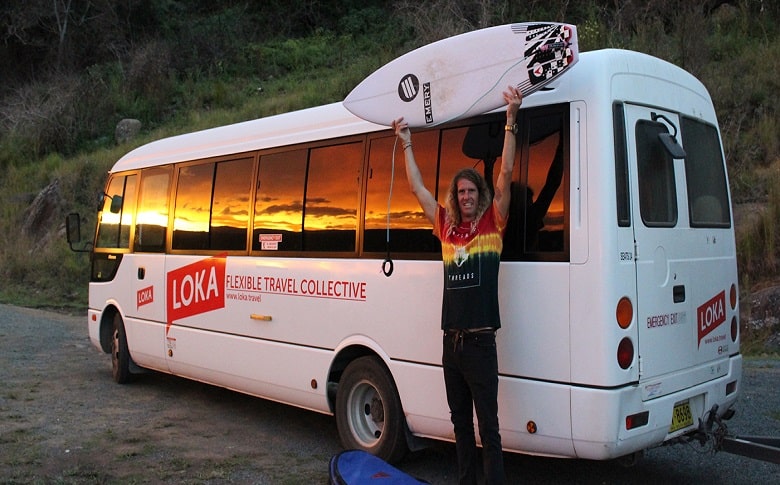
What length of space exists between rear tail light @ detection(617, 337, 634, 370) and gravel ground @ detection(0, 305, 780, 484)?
1.44 m

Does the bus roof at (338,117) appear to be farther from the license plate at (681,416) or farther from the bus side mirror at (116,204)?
the license plate at (681,416)

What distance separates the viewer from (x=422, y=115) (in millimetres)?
5484

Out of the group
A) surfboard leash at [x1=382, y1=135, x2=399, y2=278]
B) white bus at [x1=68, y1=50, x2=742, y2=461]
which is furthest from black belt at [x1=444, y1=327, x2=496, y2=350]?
surfboard leash at [x1=382, y1=135, x2=399, y2=278]

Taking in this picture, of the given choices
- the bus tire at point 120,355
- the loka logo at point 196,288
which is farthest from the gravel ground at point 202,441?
the loka logo at point 196,288

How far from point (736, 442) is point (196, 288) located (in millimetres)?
5036

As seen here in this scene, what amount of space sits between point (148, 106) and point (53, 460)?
920 inches

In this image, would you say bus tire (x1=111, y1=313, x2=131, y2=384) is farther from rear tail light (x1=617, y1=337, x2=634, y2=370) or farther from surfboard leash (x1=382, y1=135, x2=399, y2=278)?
rear tail light (x1=617, y1=337, x2=634, y2=370)

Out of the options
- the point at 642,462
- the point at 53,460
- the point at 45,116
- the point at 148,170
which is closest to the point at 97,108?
the point at 45,116

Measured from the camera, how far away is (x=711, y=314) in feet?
17.9

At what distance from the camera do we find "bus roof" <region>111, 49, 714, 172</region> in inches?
193

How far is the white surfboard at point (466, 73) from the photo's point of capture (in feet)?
15.7

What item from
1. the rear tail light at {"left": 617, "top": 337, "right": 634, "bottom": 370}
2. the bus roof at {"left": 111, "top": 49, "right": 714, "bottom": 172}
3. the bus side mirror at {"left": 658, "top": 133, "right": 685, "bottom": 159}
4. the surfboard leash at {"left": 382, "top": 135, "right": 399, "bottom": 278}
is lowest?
the rear tail light at {"left": 617, "top": 337, "right": 634, "bottom": 370}

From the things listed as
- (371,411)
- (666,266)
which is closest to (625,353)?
(666,266)

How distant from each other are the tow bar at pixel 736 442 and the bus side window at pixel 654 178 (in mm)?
1328
